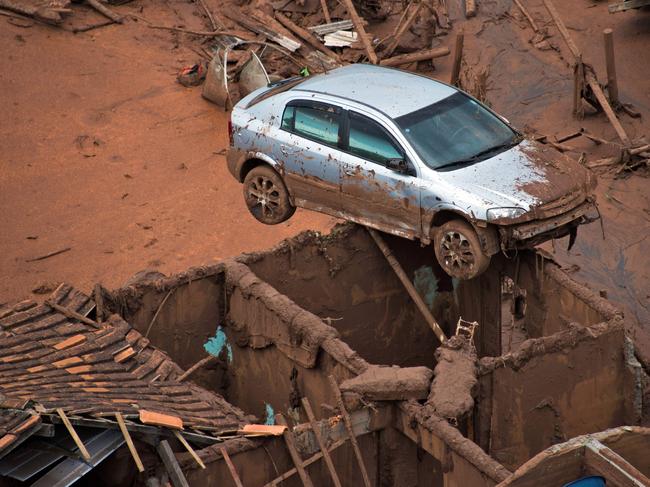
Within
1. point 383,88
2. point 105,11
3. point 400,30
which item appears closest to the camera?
point 383,88

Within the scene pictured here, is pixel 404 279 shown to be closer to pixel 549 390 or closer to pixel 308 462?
pixel 549 390

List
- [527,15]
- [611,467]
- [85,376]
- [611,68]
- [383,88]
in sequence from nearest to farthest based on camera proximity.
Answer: [611,467]
[85,376]
[383,88]
[611,68]
[527,15]

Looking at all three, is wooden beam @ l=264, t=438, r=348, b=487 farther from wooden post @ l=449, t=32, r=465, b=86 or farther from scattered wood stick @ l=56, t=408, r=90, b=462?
wooden post @ l=449, t=32, r=465, b=86

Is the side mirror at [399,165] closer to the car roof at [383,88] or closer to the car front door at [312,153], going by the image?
the car roof at [383,88]

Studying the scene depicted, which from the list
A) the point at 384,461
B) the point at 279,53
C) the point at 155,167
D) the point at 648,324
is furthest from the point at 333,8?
the point at 384,461

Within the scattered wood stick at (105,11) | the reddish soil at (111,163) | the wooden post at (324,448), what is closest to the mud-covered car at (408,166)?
the wooden post at (324,448)

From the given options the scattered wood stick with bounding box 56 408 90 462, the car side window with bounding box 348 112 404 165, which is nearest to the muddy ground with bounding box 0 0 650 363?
the car side window with bounding box 348 112 404 165

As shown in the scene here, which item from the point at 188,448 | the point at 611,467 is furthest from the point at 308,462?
the point at 611,467

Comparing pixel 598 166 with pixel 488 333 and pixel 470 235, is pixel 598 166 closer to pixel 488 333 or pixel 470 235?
pixel 488 333
